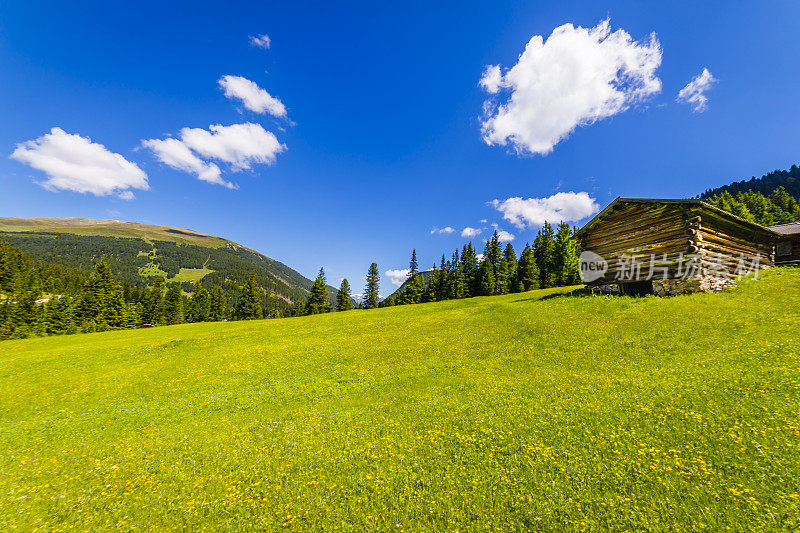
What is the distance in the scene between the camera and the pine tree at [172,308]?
9000 cm

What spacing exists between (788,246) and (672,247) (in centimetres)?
2120

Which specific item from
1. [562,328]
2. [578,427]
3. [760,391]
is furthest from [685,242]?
[578,427]

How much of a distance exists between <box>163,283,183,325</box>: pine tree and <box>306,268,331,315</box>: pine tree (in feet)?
141

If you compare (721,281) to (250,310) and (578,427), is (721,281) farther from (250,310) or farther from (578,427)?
(250,310)

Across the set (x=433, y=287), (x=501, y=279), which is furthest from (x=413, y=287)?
(x=501, y=279)

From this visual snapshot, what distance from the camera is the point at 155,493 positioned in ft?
25.2

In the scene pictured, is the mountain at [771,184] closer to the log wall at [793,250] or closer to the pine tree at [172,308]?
the log wall at [793,250]

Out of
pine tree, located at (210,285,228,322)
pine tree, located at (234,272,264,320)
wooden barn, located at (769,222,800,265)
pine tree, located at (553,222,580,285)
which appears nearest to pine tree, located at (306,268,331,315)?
pine tree, located at (234,272,264,320)

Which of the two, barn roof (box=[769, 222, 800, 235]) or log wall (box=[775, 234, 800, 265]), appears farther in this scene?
log wall (box=[775, 234, 800, 265])

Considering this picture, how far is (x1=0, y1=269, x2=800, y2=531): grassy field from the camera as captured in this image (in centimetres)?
633

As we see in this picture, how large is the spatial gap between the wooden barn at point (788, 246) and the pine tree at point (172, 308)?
425 ft

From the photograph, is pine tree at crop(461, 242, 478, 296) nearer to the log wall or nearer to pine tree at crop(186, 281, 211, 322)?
the log wall

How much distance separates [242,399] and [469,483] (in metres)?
12.4

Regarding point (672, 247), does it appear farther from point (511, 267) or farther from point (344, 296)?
point (344, 296)
